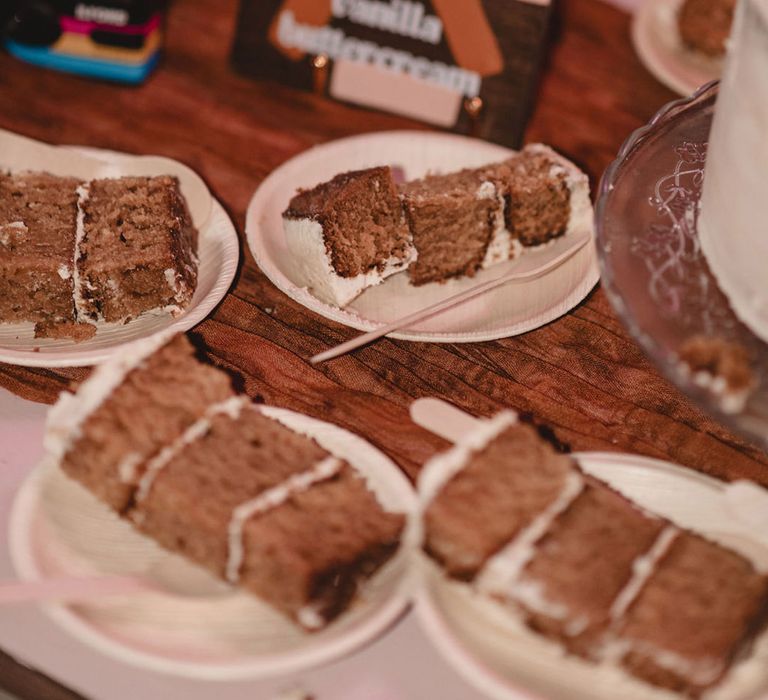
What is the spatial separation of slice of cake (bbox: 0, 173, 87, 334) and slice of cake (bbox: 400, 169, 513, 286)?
80 centimetres

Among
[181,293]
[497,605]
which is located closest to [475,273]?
[181,293]

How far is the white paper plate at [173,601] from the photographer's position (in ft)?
4.78

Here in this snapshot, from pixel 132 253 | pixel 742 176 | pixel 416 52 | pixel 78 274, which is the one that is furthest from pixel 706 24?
pixel 78 274

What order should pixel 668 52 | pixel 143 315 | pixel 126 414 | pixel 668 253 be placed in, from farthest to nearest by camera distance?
pixel 668 52
pixel 143 315
pixel 668 253
pixel 126 414

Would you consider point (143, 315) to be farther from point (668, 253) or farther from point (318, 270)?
point (668, 253)

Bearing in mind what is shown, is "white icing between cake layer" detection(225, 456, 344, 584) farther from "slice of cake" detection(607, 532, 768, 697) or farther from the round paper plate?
"slice of cake" detection(607, 532, 768, 697)

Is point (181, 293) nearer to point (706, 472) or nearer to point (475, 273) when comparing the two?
point (475, 273)

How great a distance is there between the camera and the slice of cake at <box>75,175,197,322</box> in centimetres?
208

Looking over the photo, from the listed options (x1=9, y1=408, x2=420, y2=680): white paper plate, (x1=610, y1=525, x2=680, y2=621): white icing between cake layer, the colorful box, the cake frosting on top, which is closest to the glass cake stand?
(x1=610, y1=525, x2=680, y2=621): white icing between cake layer

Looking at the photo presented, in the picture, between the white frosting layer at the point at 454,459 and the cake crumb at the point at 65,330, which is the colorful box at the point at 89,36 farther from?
the white frosting layer at the point at 454,459

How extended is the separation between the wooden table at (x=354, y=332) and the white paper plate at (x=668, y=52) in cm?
5

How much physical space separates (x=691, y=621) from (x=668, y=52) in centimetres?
230

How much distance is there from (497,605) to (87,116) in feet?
6.46

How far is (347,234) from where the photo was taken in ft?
7.37
